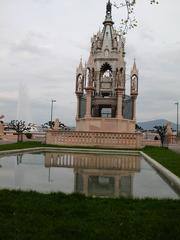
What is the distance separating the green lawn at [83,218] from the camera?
5.14 meters

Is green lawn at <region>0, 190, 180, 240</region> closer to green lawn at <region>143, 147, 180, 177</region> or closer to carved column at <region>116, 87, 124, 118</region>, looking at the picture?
green lawn at <region>143, 147, 180, 177</region>

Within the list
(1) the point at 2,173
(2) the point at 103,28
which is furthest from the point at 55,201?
(2) the point at 103,28

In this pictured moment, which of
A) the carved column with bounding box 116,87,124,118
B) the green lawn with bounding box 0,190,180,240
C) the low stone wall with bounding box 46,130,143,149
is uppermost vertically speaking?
the carved column with bounding box 116,87,124,118

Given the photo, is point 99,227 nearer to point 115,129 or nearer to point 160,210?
point 160,210

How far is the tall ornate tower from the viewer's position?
4159 cm

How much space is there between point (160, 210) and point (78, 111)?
3714cm

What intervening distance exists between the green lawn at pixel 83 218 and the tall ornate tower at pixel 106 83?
109 ft

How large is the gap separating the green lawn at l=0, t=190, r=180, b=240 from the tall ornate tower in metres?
33.3

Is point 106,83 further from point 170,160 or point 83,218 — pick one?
point 83,218

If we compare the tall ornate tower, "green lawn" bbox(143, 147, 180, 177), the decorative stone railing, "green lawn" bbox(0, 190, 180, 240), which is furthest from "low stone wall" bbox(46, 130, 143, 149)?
"green lawn" bbox(0, 190, 180, 240)

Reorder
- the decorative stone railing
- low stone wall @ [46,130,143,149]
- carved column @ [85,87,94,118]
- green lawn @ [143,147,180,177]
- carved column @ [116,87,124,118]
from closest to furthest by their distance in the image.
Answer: green lawn @ [143,147,180,177] → the decorative stone railing → low stone wall @ [46,130,143,149] → carved column @ [116,87,124,118] → carved column @ [85,87,94,118]

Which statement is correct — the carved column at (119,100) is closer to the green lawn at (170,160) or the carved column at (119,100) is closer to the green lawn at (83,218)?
the green lawn at (170,160)

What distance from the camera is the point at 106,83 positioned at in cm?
4391

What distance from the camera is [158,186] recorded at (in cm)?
1068
